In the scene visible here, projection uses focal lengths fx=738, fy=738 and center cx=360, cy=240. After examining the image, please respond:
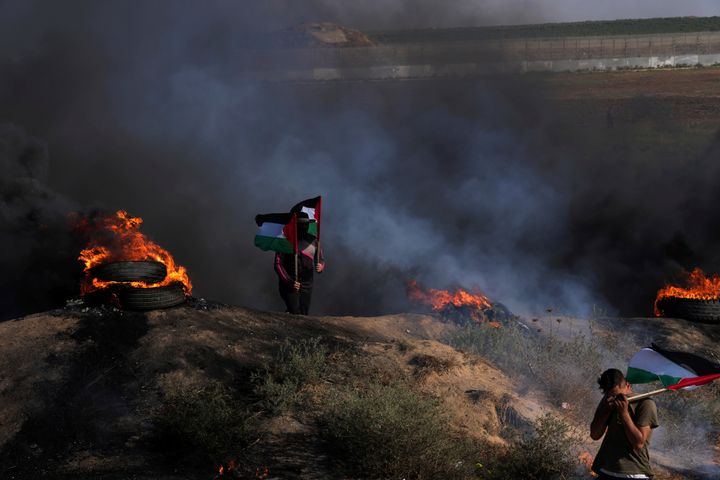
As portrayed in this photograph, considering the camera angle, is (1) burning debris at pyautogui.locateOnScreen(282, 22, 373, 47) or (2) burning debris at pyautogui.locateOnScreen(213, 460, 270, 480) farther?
(1) burning debris at pyautogui.locateOnScreen(282, 22, 373, 47)

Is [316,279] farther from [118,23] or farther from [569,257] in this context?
[118,23]

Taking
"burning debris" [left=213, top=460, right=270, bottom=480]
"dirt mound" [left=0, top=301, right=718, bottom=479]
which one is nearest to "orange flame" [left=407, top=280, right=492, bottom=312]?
"dirt mound" [left=0, top=301, right=718, bottom=479]

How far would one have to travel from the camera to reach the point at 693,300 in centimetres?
1259

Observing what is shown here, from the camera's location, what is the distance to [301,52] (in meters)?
36.7

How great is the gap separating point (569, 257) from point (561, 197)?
210cm

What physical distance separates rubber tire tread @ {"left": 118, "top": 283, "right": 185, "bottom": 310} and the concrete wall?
19.7 meters

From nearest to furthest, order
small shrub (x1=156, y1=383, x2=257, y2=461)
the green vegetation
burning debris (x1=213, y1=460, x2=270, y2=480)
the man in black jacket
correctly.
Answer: burning debris (x1=213, y1=460, x2=270, y2=480), small shrub (x1=156, y1=383, x2=257, y2=461), the man in black jacket, the green vegetation

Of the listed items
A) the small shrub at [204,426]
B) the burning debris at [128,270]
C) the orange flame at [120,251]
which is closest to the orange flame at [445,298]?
the orange flame at [120,251]

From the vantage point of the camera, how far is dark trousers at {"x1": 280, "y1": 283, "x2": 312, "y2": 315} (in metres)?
11.8

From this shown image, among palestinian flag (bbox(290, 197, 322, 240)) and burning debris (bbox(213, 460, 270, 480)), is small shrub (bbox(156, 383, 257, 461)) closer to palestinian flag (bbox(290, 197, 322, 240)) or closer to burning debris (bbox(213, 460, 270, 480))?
burning debris (bbox(213, 460, 270, 480))

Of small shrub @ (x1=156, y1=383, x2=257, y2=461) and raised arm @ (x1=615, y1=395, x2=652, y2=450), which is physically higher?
raised arm @ (x1=615, y1=395, x2=652, y2=450)

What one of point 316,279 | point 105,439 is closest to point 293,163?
point 316,279

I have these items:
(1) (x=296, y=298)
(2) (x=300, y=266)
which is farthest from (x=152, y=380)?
(2) (x=300, y=266)

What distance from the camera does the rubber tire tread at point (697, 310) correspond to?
12484 millimetres
